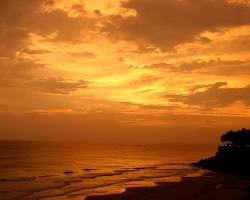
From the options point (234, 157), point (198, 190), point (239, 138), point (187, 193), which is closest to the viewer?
point (187, 193)

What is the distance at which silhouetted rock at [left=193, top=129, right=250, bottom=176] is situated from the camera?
94250 mm

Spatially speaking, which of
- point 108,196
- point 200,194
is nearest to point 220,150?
point 200,194

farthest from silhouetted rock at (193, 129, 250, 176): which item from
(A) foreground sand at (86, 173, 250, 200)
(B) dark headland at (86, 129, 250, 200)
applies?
(A) foreground sand at (86, 173, 250, 200)

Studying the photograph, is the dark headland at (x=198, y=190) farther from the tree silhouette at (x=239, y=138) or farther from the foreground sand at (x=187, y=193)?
the tree silhouette at (x=239, y=138)

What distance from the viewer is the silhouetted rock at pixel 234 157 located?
3711 inches

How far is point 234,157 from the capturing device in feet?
332

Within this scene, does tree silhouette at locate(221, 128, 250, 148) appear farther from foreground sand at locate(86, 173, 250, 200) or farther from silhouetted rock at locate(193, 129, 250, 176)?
foreground sand at locate(86, 173, 250, 200)

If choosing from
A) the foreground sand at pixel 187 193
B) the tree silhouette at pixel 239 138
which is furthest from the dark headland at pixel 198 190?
the tree silhouette at pixel 239 138

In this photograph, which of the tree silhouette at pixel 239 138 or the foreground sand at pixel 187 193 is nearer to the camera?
the foreground sand at pixel 187 193

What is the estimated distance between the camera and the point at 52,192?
5553 centimetres

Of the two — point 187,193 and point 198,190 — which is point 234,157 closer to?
point 198,190

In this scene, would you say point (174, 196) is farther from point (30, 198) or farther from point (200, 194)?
point (30, 198)

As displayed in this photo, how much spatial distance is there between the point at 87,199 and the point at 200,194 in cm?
1694

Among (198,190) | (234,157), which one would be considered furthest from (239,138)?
(198,190)
